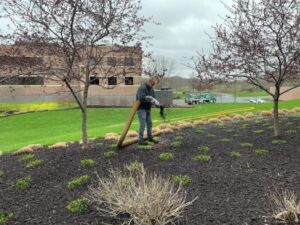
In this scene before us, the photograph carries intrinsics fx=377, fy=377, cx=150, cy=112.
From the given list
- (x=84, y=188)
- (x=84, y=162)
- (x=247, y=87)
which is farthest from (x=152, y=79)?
(x=247, y=87)

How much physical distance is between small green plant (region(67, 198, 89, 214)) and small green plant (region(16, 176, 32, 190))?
1.40 m

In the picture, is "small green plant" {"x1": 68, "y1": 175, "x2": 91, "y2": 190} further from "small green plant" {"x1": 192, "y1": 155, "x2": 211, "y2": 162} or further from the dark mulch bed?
"small green plant" {"x1": 192, "y1": 155, "x2": 211, "y2": 162}

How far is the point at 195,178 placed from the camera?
588 cm

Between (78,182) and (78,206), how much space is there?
0.94 metres

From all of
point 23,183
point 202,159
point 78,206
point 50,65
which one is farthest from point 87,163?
point 50,65

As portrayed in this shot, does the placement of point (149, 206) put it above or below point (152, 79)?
below

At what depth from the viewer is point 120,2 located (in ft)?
26.2

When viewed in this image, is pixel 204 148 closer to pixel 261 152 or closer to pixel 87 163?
pixel 261 152

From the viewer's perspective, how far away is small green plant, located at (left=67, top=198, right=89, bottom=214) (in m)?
4.94

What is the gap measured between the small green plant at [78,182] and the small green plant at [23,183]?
2.52 feet

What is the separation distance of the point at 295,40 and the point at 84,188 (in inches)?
209

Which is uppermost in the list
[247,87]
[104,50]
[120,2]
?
[120,2]

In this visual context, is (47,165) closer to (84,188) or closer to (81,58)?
(84,188)

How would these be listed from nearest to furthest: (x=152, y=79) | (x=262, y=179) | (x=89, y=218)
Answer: (x=89, y=218), (x=262, y=179), (x=152, y=79)
